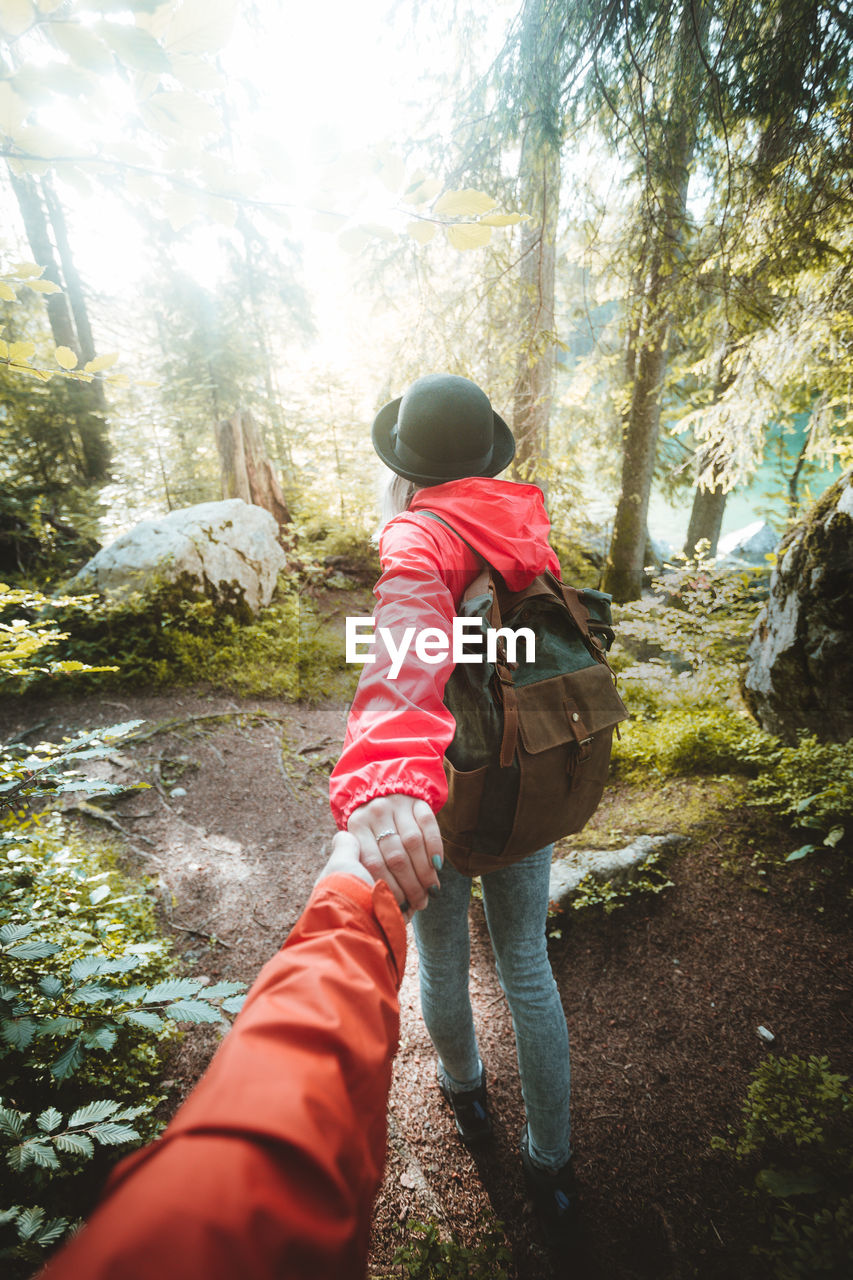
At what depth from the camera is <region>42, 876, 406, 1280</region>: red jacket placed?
15.5 inches

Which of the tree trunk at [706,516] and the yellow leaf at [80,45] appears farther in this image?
the tree trunk at [706,516]

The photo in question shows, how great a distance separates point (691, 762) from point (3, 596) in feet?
13.9

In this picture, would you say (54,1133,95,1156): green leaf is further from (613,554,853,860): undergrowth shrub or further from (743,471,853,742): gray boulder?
(743,471,853,742): gray boulder

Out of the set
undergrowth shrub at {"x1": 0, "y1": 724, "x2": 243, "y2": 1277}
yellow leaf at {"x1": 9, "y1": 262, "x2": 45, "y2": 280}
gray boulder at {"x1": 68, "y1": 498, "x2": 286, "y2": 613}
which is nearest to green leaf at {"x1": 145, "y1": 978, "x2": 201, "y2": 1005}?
undergrowth shrub at {"x1": 0, "y1": 724, "x2": 243, "y2": 1277}

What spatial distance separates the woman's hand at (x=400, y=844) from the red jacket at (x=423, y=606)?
25mm

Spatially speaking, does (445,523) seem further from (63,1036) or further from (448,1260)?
(448,1260)

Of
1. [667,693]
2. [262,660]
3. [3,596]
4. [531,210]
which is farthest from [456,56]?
[262,660]

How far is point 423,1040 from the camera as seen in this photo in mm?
2342

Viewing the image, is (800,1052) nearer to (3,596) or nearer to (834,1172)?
(834,1172)

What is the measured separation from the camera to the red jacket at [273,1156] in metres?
0.39

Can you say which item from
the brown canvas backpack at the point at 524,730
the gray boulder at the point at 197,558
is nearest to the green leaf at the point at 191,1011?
the brown canvas backpack at the point at 524,730

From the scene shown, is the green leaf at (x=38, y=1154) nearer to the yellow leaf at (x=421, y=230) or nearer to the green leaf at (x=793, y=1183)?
the green leaf at (x=793, y=1183)

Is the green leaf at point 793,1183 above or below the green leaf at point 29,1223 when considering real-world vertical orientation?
below

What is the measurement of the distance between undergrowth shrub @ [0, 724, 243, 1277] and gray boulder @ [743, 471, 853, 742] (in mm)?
3659
